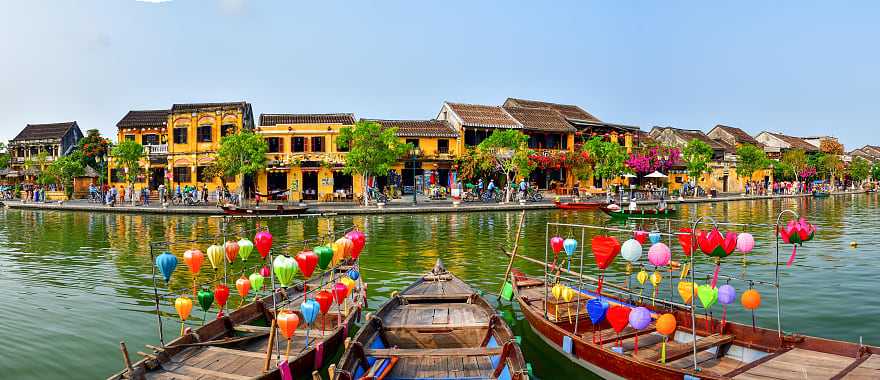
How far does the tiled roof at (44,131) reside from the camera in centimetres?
5856

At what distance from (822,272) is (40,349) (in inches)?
676

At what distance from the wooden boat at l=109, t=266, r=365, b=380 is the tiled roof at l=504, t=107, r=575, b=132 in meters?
37.0

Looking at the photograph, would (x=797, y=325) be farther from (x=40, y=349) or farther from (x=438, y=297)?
(x=40, y=349)

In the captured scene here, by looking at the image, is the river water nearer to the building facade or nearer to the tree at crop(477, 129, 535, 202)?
the tree at crop(477, 129, 535, 202)

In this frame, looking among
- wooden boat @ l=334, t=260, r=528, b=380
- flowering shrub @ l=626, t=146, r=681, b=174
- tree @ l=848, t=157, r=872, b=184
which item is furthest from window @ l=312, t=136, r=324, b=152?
tree @ l=848, t=157, r=872, b=184

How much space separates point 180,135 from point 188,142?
3.07ft

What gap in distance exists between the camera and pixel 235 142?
1341 inches

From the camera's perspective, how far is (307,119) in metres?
40.9

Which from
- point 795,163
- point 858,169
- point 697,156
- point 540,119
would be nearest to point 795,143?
point 858,169

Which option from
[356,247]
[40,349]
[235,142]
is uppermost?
[235,142]

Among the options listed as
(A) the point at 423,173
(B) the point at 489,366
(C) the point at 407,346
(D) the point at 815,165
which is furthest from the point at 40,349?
(D) the point at 815,165

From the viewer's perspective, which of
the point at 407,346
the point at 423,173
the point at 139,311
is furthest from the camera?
the point at 423,173

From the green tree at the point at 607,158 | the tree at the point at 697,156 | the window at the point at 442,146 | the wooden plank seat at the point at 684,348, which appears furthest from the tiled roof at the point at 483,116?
the wooden plank seat at the point at 684,348

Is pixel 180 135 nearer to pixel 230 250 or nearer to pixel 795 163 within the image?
pixel 230 250
